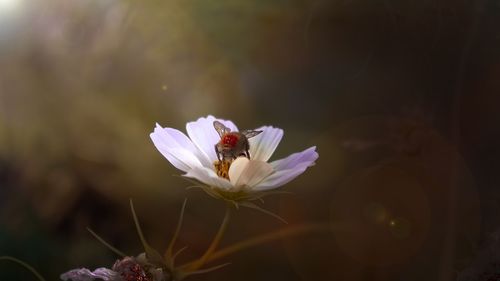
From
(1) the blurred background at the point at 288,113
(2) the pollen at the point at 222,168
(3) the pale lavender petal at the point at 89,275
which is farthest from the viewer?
(1) the blurred background at the point at 288,113

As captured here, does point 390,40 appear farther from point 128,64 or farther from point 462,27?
point 128,64

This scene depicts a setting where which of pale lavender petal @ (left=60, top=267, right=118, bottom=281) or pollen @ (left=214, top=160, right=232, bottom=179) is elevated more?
pollen @ (left=214, top=160, right=232, bottom=179)

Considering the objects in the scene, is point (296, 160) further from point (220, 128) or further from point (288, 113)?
point (288, 113)

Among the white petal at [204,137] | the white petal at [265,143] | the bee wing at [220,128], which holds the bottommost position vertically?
the white petal at [204,137]

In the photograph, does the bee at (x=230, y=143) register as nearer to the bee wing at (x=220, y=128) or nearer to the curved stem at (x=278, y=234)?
the bee wing at (x=220, y=128)

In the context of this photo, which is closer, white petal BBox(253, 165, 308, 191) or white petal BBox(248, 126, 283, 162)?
white petal BBox(253, 165, 308, 191)

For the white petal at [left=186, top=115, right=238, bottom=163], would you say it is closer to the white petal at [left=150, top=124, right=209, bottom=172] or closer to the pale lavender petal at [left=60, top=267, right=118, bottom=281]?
the white petal at [left=150, top=124, right=209, bottom=172]

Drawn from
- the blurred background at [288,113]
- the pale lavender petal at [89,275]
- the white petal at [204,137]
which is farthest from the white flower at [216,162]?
the blurred background at [288,113]

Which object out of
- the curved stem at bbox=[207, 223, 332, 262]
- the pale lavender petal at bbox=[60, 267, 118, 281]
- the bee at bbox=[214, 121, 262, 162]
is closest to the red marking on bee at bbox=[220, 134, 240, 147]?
the bee at bbox=[214, 121, 262, 162]

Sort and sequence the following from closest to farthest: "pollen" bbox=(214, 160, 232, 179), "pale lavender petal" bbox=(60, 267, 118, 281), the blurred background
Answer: "pale lavender petal" bbox=(60, 267, 118, 281) < "pollen" bbox=(214, 160, 232, 179) < the blurred background
